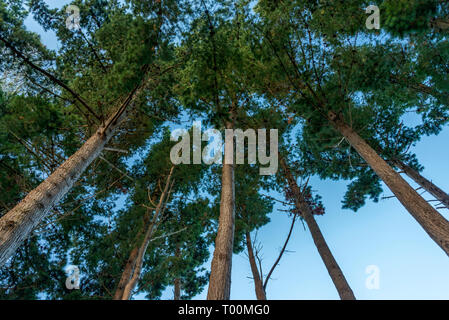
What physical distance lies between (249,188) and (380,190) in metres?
6.04

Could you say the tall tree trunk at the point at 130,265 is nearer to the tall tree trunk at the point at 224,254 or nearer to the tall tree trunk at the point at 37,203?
the tall tree trunk at the point at 37,203

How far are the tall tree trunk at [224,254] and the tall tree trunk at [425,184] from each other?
8.07 meters

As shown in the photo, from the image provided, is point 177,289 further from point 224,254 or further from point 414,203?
point 414,203

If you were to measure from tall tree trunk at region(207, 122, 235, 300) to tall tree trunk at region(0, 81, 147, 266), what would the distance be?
9.10 ft

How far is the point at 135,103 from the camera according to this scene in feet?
22.5

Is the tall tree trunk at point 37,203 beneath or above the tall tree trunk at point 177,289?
above

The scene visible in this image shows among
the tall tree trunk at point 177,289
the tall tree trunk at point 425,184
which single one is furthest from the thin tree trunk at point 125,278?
the tall tree trunk at point 425,184

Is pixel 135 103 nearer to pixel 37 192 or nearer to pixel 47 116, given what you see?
pixel 47 116

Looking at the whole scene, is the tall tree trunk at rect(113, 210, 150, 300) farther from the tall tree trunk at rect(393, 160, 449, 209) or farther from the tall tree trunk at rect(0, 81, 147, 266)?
the tall tree trunk at rect(393, 160, 449, 209)

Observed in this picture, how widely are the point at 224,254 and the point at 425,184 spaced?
9212 millimetres

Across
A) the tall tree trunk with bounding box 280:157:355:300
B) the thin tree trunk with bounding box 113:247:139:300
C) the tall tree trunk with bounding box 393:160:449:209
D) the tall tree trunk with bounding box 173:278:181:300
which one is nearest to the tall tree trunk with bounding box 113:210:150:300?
the thin tree trunk with bounding box 113:247:139:300

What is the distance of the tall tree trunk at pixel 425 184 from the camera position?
7.48m
